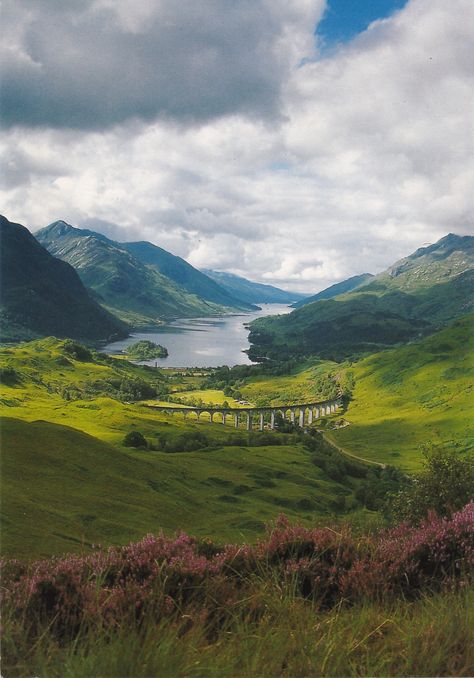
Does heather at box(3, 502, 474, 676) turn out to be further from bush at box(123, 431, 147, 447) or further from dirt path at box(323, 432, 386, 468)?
dirt path at box(323, 432, 386, 468)

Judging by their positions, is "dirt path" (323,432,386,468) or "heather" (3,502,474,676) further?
"dirt path" (323,432,386,468)

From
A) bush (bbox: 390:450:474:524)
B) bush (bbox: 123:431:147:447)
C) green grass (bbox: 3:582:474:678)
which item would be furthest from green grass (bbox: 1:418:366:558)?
green grass (bbox: 3:582:474:678)

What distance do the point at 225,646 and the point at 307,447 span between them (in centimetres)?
13487

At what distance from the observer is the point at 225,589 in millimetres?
7824

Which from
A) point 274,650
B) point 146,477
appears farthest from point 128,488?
point 274,650

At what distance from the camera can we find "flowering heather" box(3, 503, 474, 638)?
682 centimetres

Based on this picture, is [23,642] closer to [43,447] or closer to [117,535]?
[117,535]

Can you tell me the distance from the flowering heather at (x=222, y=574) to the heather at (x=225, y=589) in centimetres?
2

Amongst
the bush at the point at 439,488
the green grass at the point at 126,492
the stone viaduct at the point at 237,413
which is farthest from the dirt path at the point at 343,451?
the bush at the point at 439,488

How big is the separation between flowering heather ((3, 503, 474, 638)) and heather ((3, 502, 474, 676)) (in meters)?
0.02

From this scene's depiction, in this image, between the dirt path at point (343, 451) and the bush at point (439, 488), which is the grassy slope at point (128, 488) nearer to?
the bush at point (439, 488)

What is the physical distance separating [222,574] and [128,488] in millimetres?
64913

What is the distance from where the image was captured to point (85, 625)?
627cm

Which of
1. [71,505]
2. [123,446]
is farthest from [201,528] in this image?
[123,446]
